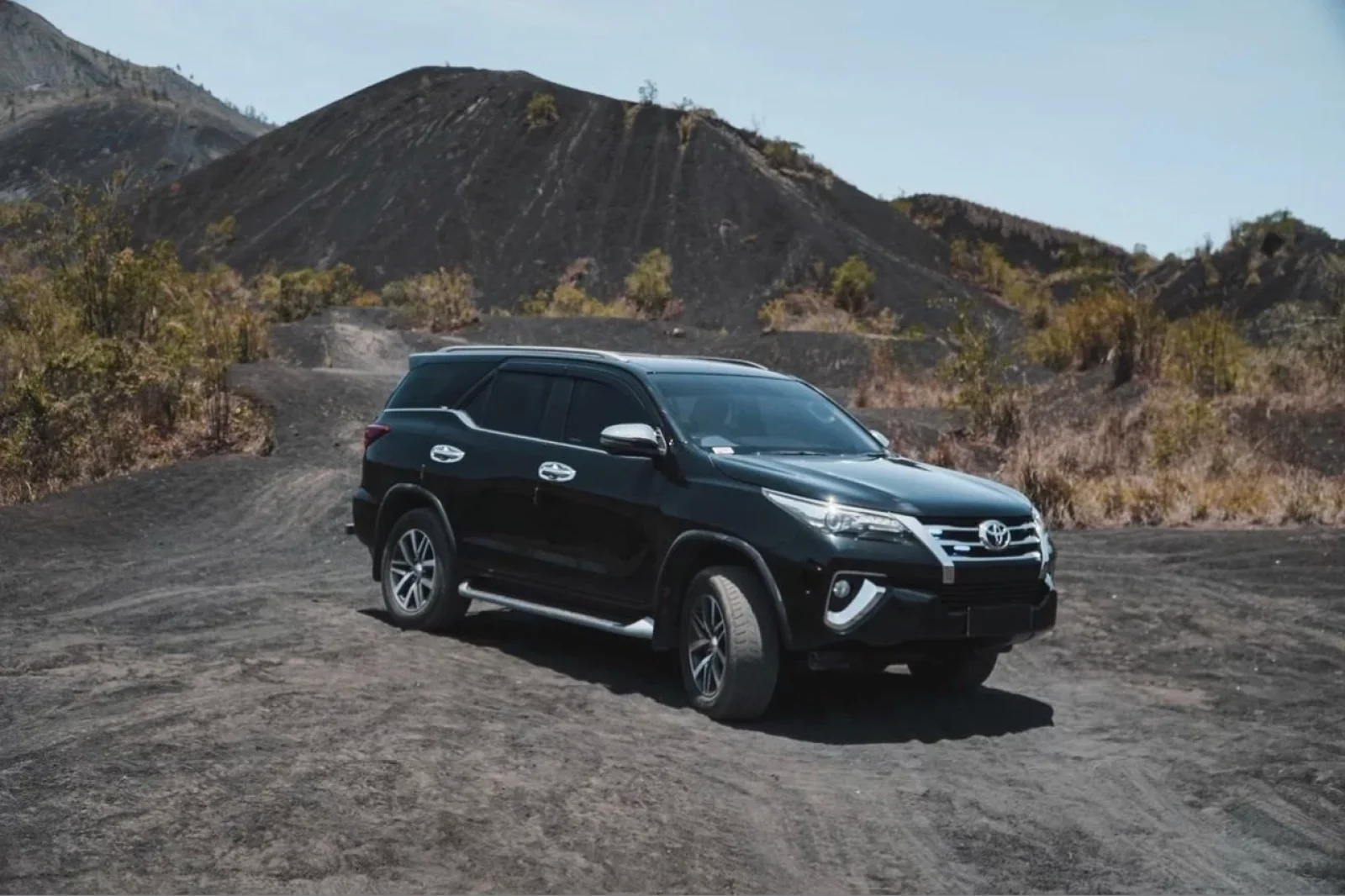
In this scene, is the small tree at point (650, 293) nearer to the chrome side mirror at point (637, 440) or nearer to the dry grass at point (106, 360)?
the dry grass at point (106, 360)

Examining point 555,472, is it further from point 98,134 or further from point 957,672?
point 98,134

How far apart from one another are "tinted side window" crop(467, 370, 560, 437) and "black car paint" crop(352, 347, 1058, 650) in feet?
0.22

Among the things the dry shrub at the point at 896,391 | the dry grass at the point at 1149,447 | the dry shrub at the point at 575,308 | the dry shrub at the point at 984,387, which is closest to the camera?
the dry grass at the point at 1149,447

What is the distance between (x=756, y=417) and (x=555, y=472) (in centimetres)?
120

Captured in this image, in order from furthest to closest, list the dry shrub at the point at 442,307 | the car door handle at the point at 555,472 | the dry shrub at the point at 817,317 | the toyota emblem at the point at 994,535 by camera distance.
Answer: the dry shrub at the point at 817,317 → the dry shrub at the point at 442,307 → the car door handle at the point at 555,472 → the toyota emblem at the point at 994,535

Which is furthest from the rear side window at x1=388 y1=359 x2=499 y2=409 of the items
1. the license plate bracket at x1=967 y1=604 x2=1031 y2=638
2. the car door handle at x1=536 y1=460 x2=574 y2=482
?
the license plate bracket at x1=967 y1=604 x2=1031 y2=638

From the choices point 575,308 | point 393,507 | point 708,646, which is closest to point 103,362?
point 393,507

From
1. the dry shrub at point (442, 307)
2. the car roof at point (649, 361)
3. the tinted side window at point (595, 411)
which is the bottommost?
the tinted side window at point (595, 411)

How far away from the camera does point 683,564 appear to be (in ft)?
27.9

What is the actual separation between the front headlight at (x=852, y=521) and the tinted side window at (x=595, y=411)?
4.93 ft

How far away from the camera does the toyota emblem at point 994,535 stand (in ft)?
26.7

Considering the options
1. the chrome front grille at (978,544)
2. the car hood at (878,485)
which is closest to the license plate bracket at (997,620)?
the chrome front grille at (978,544)

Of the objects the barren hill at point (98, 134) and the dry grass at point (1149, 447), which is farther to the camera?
the barren hill at point (98, 134)

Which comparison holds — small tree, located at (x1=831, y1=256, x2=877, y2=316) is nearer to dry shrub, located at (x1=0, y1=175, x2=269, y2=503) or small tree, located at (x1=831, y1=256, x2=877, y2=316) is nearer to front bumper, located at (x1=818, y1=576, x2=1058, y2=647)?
dry shrub, located at (x1=0, y1=175, x2=269, y2=503)
